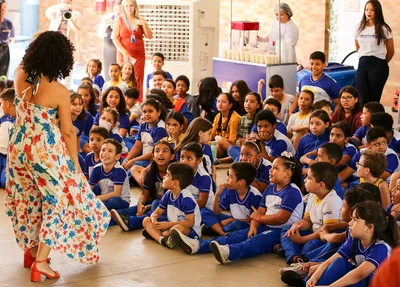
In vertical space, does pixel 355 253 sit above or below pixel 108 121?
below

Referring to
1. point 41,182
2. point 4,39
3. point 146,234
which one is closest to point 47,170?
point 41,182

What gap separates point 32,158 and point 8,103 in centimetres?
250

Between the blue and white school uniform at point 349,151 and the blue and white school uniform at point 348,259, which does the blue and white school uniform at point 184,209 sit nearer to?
the blue and white school uniform at point 348,259

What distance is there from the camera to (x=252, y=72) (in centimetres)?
927

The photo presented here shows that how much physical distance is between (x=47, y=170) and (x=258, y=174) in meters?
2.08

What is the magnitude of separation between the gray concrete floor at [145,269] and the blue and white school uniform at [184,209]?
0.65 ft

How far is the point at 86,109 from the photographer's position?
26.3 ft

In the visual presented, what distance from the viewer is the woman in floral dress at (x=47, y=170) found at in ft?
14.5

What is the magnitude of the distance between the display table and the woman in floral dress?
4.76 meters

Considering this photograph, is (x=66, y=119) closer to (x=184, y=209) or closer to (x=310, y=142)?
(x=184, y=209)

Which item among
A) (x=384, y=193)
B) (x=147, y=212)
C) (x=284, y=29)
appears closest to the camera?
(x=384, y=193)

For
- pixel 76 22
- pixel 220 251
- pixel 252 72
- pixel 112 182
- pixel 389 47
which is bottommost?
pixel 220 251

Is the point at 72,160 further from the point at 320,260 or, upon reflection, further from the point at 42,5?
the point at 42,5

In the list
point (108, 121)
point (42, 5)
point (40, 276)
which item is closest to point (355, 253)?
point (40, 276)
